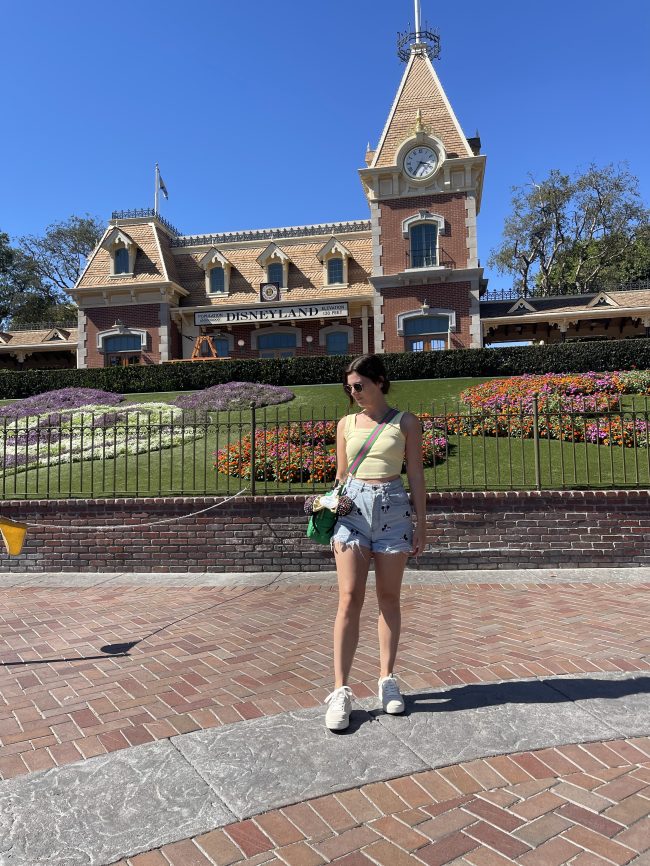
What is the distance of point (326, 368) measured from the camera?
20562 mm

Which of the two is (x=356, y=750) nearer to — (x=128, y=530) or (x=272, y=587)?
(x=272, y=587)

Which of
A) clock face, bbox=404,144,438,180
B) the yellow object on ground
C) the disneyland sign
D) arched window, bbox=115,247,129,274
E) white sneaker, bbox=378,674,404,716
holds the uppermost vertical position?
clock face, bbox=404,144,438,180

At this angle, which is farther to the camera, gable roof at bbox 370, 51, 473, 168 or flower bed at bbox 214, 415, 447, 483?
gable roof at bbox 370, 51, 473, 168

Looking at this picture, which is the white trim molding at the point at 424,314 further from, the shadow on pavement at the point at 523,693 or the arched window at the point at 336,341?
the shadow on pavement at the point at 523,693

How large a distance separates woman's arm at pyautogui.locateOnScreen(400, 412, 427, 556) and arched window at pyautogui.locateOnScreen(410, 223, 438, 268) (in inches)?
897

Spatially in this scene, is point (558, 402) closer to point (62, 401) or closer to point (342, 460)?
point (342, 460)

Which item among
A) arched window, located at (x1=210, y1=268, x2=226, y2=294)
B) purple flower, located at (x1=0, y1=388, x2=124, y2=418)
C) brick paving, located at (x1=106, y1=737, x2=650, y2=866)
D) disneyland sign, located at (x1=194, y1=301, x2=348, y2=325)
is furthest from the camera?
arched window, located at (x1=210, y1=268, x2=226, y2=294)

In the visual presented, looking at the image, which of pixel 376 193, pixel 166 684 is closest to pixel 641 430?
pixel 166 684

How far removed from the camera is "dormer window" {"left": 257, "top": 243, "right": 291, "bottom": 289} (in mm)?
28469

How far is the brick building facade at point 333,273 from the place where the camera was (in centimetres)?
2445

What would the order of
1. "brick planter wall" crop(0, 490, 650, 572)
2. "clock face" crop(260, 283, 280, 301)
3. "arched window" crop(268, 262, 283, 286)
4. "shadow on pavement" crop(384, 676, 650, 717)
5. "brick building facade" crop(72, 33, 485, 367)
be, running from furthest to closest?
"arched window" crop(268, 262, 283, 286), "clock face" crop(260, 283, 280, 301), "brick building facade" crop(72, 33, 485, 367), "brick planter wall" crop(0, 490, 650, 572), "shadow on pavement" crop(384, 676, 650, 717)

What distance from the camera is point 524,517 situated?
7230 mm

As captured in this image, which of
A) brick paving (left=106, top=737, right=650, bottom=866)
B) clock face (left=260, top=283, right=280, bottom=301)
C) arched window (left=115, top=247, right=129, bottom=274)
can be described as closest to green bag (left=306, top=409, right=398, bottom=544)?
brick paving (left=106, top=737, right=650, bottom=866)

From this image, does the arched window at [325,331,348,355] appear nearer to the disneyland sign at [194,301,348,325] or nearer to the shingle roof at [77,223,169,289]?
the disneyland sign at [194,301,348,325]
